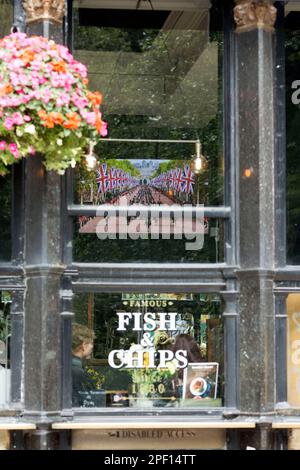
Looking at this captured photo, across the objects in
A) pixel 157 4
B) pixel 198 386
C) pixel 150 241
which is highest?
pixel 157 4

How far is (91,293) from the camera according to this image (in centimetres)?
1012

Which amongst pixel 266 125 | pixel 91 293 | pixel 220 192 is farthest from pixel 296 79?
pixel 91 293

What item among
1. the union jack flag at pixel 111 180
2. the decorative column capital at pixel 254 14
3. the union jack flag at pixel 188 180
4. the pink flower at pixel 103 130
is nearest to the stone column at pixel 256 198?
the decorative column capital at pixel 254 14

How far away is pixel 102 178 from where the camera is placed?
33.9ft

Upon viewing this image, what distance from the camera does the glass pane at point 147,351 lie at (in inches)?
395

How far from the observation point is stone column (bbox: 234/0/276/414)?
9906 mm

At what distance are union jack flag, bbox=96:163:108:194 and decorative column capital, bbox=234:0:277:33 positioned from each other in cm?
184

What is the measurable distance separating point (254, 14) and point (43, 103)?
231 cm

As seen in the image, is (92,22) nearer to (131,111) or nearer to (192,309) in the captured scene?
(131,111)

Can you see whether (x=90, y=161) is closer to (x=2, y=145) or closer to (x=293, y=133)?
(x=2, y=145)

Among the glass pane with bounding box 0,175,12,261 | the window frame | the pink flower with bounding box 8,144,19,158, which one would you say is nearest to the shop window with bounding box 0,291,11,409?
the window frame

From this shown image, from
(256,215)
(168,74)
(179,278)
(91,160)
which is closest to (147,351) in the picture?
(179,278)

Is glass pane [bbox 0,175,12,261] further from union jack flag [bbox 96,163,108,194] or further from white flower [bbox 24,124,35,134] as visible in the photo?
white flower [bbox 24,124,35,134]

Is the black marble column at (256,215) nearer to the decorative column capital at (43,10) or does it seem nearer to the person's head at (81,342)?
the person's head at (81,342)
